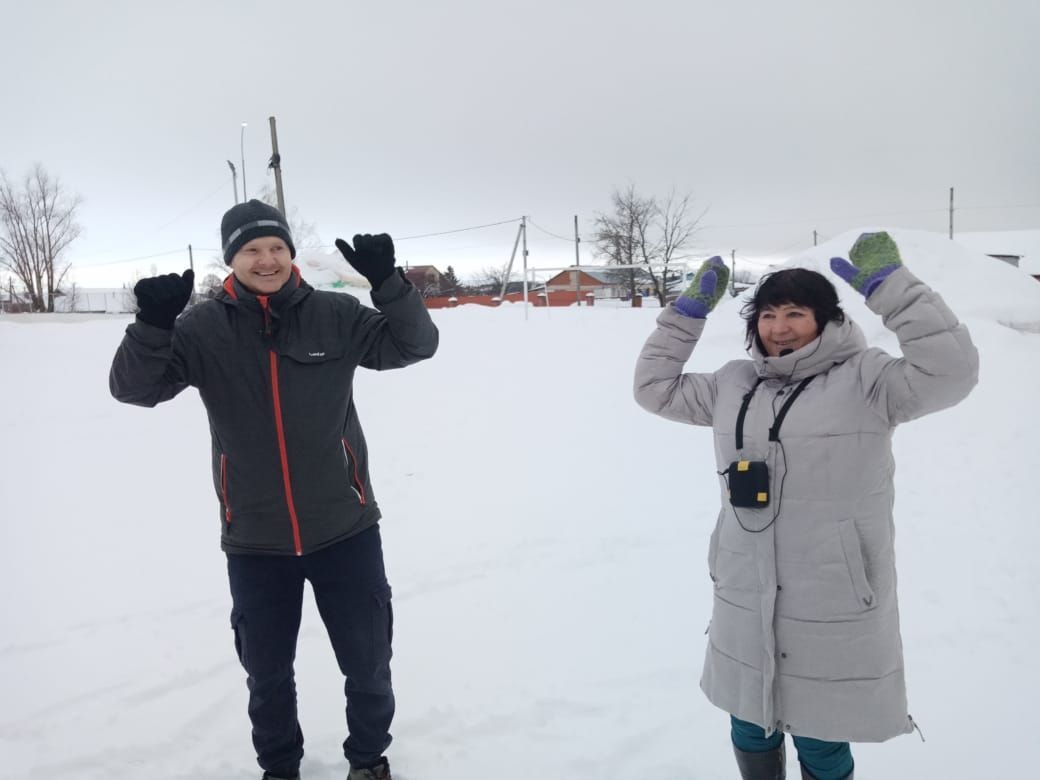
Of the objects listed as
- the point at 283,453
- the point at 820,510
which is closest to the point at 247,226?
the point at 283,453

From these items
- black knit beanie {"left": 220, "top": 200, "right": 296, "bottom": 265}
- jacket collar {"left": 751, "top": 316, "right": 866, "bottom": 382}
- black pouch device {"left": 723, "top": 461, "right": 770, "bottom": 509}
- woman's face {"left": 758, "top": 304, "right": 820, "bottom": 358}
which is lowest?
black pouch device {"left": 723, "top": 461, "right": 770, "bottom": 509}

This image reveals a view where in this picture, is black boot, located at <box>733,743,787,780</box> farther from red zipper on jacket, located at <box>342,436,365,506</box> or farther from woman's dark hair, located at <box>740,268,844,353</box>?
red zipper on jacket, located at <box>342,436,365,506</box>

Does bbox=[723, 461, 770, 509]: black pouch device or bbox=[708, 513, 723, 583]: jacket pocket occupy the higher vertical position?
bbox=[723, 461, 770, 509]: black pouch device

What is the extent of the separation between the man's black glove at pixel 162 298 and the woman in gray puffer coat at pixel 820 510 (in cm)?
159

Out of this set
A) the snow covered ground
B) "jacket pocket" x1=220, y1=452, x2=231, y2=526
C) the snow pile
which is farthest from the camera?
the snow pile

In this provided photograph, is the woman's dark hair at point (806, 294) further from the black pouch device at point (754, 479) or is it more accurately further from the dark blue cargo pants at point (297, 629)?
the dark blue cargo pants at point (297, 629)

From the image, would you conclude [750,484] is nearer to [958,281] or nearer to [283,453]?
[283,453]

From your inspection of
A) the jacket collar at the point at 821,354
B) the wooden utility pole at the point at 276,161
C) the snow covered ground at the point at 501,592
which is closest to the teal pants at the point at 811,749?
the snow covered ground at the point at 501,592

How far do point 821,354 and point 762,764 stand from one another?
116 centimetres

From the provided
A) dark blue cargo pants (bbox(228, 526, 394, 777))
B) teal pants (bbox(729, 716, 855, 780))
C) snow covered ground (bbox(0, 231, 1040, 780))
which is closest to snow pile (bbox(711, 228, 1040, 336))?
snow covered ground (bbox(0, 231, 1040, 780))

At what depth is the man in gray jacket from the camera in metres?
2.07

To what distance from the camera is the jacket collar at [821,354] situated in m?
1.84

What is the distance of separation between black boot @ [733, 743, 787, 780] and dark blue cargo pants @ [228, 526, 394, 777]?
1.12 m

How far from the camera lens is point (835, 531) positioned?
5.86 ft
